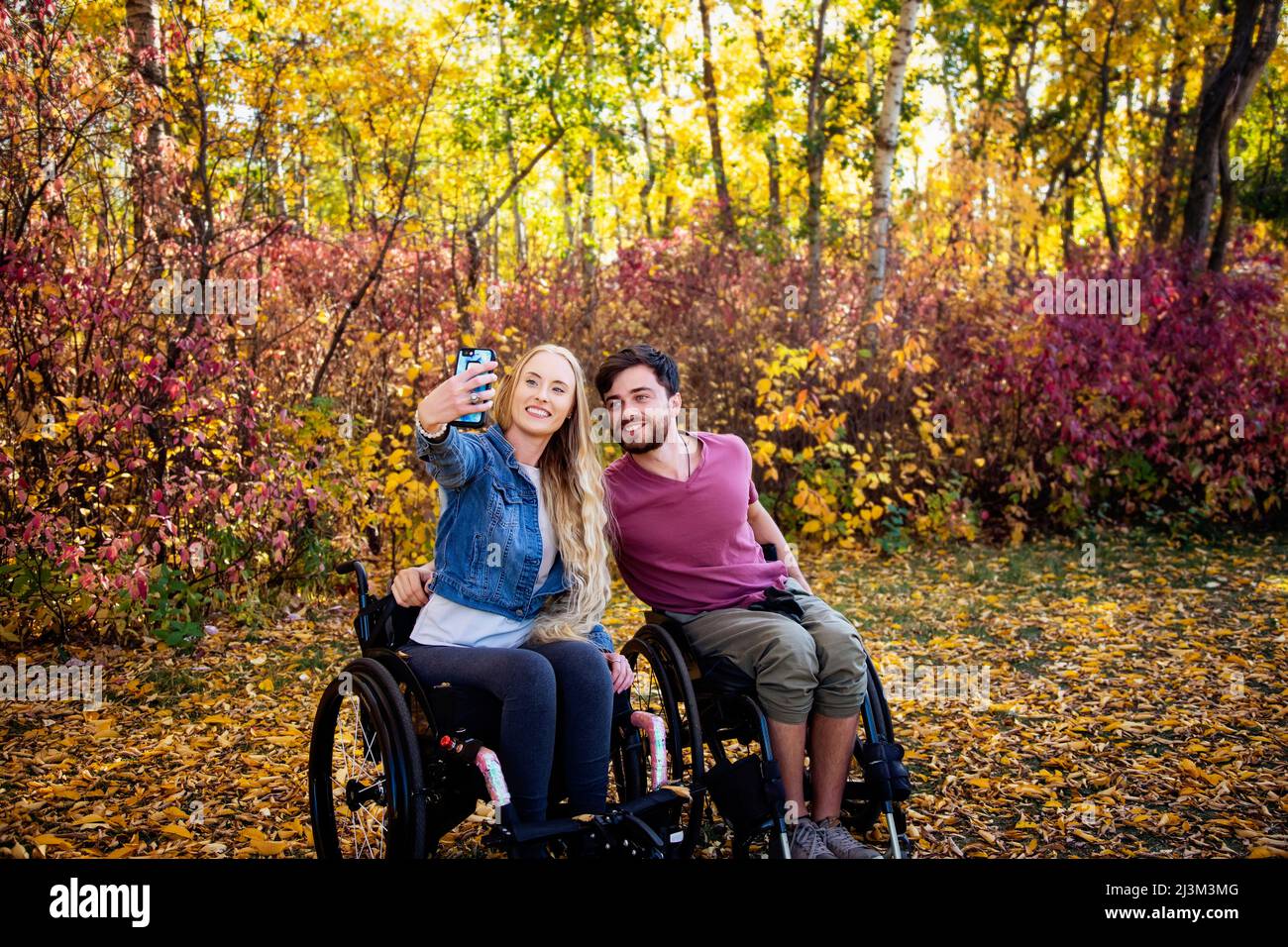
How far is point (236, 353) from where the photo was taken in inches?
200

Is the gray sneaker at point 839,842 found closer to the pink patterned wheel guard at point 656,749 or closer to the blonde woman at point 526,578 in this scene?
the pink patterned wheel guard at point 656,749

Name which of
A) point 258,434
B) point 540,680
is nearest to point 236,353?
point 258,434

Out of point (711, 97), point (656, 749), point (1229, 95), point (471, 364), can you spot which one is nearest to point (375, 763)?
point (656, 749)

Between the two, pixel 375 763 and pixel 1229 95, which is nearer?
pixel 375 763

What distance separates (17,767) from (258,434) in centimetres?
183

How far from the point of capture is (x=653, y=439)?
9.76 feet

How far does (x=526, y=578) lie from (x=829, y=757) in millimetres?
952

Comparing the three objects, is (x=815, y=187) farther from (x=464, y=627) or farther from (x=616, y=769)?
(x=464, y=627)

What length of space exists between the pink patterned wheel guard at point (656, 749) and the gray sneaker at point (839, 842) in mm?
536

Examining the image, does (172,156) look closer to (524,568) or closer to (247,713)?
(247,713)

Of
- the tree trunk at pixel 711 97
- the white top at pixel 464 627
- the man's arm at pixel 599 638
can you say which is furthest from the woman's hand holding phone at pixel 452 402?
the tree trunk at pixel 711 97

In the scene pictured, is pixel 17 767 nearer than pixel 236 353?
Yes

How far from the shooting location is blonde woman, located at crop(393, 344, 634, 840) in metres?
2.29

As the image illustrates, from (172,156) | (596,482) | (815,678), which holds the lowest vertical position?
(815,678)
